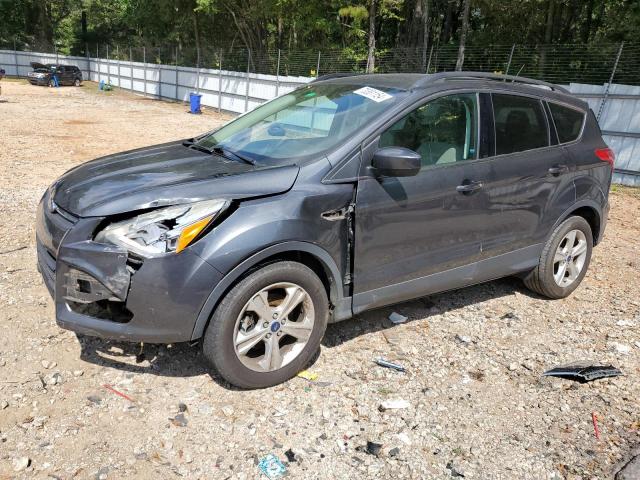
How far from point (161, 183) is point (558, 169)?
10.1 feet

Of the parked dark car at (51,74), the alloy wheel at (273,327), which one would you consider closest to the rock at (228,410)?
the alloy wheel at (273,327)

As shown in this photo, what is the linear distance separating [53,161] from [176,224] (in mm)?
7992

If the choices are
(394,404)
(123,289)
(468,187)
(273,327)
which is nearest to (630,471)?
(394,404)

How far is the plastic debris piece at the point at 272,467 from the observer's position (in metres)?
2.45

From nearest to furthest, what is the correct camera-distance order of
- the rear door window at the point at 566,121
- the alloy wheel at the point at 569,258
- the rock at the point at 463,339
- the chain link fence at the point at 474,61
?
the rock at the point at 463,339
the rear door window at the point at 566,121
the alloy wheel at the point at 569,258
the chain link fence at the point at 474,61

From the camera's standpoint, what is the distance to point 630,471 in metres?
2.62

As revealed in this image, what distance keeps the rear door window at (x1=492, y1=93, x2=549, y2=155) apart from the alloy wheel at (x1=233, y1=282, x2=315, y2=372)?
192 cm

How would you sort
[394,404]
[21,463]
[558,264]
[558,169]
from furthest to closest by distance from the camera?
→ [558,264] < [558,169] < [394,404] < [21,463]

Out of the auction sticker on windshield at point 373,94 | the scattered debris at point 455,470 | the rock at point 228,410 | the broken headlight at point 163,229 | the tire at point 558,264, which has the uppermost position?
the auction sticker on windshield at point 373,94

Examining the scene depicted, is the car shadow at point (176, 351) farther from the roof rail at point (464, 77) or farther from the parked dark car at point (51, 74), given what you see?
the parked dark car at point (51, 74)

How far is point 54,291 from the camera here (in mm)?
2805

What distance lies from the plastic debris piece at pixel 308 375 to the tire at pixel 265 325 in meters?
0.09

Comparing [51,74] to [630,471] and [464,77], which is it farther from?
[630,471]

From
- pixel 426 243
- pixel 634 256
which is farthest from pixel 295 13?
pixel 426 243
